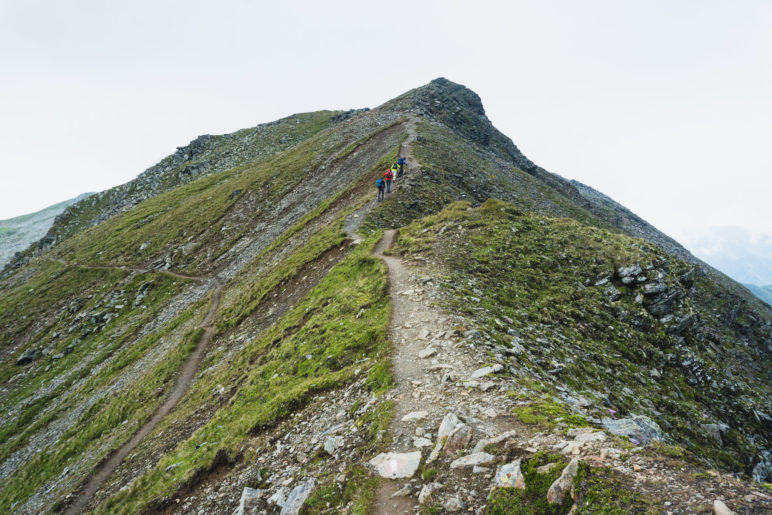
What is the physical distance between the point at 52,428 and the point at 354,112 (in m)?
132

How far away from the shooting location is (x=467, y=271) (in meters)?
20.7

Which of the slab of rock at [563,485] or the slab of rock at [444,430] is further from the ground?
the slab of rock at [563,485]

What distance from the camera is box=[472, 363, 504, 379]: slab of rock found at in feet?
36.0

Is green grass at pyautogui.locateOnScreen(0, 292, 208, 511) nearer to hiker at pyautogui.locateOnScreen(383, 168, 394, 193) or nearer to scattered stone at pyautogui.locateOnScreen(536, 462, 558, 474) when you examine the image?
hiker at pyautogui.locateOnScreen(383, 168, 394, 193)

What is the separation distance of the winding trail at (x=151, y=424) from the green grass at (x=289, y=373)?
485cm

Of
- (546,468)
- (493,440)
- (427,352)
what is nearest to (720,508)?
(546,468)

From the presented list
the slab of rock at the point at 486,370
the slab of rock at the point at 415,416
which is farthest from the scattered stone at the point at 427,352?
the slab of rock at the point at 415,416

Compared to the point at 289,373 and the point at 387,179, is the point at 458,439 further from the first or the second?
the point at 387,179

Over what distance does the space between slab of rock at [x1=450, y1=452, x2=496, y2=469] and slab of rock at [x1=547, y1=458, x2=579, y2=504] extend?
62.8 inches

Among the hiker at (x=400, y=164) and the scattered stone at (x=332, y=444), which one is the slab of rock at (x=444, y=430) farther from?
the hiker at (x=400, y=164)

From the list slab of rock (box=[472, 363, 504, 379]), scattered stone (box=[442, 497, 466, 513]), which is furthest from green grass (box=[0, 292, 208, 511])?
scattered stone (box=[442, 497, 466, 513])

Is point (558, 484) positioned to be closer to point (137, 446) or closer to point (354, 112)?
point (137, 446)

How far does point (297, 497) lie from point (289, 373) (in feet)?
25.0

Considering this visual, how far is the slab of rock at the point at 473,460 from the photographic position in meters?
7.66
